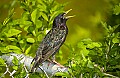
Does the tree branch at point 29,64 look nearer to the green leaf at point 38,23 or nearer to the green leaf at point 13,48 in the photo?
the green leaf at point 13,48

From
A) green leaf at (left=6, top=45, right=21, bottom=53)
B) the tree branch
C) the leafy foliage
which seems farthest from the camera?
green leaf at (left=6, top=45, right=21, bottom=53)

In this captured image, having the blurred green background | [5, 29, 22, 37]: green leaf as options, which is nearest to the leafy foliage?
[5, 29, 22, 37]: green leaf

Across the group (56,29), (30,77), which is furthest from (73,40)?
(30,77)

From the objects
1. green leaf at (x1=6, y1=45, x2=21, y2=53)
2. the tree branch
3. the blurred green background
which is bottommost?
the tree branch

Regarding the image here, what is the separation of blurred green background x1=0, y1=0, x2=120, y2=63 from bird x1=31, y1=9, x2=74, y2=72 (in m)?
0.48

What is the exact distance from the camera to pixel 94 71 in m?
1.56

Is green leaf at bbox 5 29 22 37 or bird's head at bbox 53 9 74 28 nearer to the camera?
green leaf at bbox 5 29 22 37

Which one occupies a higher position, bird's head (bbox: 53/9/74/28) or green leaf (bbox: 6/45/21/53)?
bird's head (bbox: 53/9/74/28)

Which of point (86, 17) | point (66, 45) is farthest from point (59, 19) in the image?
point (86, 17)

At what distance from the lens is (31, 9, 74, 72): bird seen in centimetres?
214

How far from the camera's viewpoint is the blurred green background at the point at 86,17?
2.90 metres

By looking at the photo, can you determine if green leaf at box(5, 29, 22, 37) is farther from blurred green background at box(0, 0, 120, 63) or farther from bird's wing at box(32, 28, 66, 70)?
blurred green background at box(0, 0, 120, 63)

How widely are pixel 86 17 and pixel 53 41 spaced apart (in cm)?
99

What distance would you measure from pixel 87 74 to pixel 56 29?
721mm
